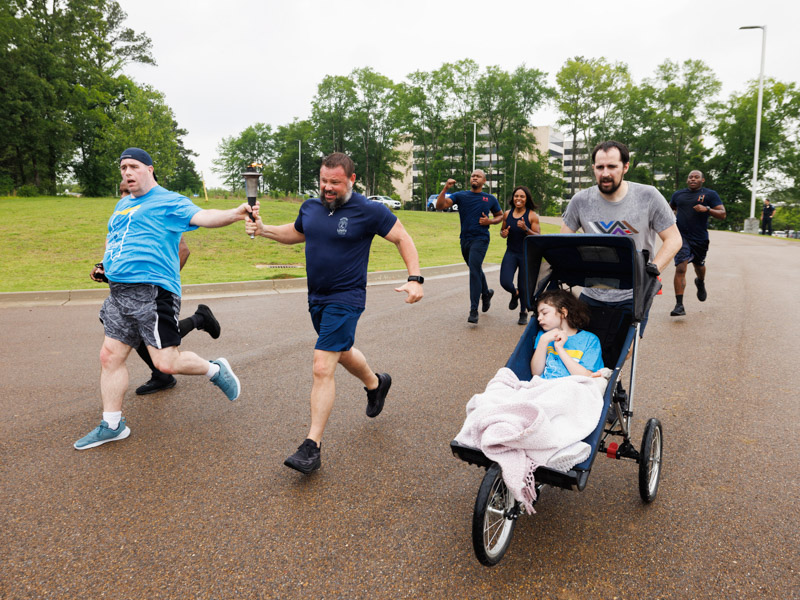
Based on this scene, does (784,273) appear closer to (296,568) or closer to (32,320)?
(296,568)

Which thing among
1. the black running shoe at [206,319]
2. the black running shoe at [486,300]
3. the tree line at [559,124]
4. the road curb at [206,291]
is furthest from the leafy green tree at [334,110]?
the black running shoe at [206,319]

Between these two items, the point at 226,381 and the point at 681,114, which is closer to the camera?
the point at 226,381

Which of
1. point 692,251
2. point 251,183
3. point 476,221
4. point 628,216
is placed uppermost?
point 251,183

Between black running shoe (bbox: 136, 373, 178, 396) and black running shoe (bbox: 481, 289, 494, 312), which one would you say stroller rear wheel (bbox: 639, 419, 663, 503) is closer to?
black running shoe (bbox: 136, 373, 178, 396)

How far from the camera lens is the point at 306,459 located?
3.21 metres

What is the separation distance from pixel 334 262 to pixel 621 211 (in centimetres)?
195

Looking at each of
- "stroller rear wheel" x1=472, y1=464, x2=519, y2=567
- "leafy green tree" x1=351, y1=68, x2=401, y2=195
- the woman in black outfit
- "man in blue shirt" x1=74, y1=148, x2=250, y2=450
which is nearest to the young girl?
"stroller rear wheel" x1=472, y1=464, x2=519, y2=567

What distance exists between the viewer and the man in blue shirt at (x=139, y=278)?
12.3ft

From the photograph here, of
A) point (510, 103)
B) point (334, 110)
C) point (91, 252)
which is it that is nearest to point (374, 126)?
point (334, 110)

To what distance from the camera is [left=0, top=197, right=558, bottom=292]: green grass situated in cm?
1177

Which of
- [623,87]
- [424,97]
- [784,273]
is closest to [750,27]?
[623,87]

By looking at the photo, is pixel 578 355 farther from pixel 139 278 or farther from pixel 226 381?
pixel 139 278

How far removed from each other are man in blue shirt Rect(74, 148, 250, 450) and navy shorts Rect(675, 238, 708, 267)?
7.08 meters

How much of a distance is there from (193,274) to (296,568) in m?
10.9
